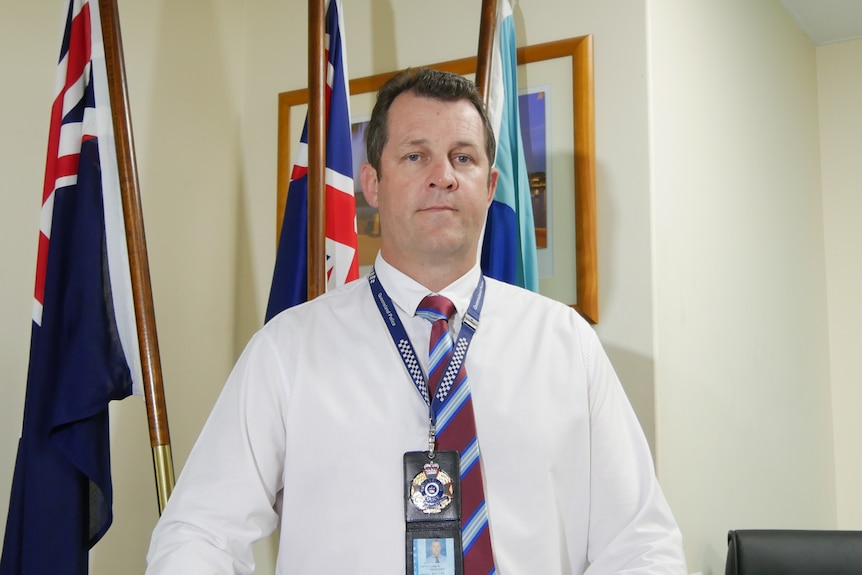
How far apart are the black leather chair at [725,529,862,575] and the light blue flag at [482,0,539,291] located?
852 mm

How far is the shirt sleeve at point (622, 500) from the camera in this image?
59.1 inches

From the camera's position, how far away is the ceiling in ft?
11.0

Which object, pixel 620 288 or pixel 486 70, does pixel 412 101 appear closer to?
pixel 486 70

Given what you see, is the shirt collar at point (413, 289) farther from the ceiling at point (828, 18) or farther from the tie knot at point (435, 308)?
the ceiling at point (828, 18)

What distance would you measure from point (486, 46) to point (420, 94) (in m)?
0.63

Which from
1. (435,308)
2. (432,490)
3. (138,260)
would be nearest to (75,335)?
(138,260)

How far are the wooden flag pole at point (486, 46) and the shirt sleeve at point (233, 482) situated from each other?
3.24ft

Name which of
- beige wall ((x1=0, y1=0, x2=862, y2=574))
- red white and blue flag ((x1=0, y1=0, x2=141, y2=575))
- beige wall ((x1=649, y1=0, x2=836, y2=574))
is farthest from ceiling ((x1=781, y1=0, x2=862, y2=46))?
red white and blue flag ((x1=0, y1=0, x2=141, y2=575))

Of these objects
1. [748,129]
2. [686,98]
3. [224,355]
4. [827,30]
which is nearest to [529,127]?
[686,98]

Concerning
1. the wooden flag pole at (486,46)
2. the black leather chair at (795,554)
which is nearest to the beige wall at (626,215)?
the black leather chair at (795,554)

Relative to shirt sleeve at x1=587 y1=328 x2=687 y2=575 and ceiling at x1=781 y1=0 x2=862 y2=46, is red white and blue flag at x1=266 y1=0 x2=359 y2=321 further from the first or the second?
ceiling at x1=781 y1=0 x2=862 y2=46

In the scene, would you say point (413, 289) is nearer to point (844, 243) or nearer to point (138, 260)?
point (138, 260)

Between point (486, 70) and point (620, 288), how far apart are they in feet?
2.18

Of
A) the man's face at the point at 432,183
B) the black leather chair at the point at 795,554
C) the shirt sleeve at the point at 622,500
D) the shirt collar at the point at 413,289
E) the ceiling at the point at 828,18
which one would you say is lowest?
the black leather chair at the point at 795,554
